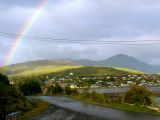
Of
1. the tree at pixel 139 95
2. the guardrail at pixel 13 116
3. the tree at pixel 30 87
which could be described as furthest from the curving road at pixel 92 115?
the tree at pixel 30 87

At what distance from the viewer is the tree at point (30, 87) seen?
112456 mm

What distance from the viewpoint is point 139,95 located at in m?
Answer: 54.2

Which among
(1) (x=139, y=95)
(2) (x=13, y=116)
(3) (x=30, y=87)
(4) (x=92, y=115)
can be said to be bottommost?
(4) (x=92, y=115)

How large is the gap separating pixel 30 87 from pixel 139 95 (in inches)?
2640

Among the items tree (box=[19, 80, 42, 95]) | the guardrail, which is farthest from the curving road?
tree (box=[19, 80, 42, 95])

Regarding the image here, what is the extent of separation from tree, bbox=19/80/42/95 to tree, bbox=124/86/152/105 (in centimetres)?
6020

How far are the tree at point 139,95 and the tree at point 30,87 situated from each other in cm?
6020

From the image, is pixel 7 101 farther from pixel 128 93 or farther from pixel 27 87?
pixel 27 87

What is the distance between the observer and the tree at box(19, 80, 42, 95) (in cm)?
11246

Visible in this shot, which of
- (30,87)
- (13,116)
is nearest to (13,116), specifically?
(13,116)

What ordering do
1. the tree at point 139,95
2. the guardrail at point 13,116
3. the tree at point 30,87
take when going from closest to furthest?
the guardrail at point 13,116 → the tree at point 139,95 → the tree at point 30,87

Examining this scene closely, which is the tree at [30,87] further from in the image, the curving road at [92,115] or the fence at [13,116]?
the fence at [13,116]

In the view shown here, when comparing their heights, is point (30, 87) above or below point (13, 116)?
above

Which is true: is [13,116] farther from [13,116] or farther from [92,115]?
[92,115]
